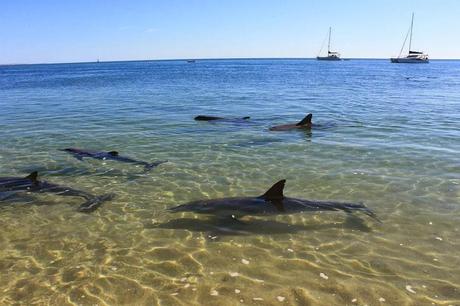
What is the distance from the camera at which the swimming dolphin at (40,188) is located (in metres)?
10.5

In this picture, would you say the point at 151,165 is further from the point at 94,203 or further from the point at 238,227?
the point at 238,227

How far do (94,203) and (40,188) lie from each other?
1989 millimetres

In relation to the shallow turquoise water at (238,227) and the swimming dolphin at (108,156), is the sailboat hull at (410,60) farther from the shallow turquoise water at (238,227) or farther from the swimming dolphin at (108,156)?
the swimming dolphin at (108,156)

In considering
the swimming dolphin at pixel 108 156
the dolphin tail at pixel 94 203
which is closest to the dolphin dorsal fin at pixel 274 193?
the dolphin tail at pixel 94 203

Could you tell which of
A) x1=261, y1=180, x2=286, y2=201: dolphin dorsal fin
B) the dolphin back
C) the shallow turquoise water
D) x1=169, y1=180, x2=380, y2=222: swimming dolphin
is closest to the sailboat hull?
the shallow turquoise water

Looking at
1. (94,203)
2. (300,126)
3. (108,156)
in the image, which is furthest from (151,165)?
(300,126)

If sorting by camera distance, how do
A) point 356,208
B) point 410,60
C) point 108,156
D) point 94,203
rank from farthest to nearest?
1. point 410,60
2. point 108,156
3. point 94,203
4. point 356,208

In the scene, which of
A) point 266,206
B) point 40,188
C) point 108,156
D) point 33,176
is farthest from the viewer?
point 108,156

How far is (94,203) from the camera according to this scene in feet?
33.6

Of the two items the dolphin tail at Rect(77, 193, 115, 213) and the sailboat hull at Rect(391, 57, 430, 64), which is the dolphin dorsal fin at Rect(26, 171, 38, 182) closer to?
the dolphin tail at Rect(77, 193, 115, 213)

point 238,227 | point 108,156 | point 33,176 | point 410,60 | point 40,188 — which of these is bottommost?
point 238,227

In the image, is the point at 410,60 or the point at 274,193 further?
the point at 410,60

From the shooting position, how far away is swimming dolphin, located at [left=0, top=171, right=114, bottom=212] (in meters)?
10.5

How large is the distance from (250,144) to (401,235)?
29.7 ft
